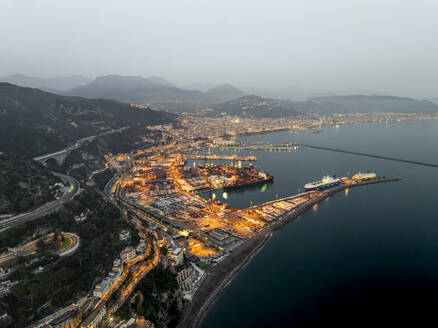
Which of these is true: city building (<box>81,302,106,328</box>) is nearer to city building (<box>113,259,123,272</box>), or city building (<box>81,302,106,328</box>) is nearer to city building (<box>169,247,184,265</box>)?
city building (<box>113,259,123,272</box>)

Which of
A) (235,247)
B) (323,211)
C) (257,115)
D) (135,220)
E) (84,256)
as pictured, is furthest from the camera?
(257,115)

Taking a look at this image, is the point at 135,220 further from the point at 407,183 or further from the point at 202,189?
the point at 407,183

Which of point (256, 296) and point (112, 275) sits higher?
point (112, 275)

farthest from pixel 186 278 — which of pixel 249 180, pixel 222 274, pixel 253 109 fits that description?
pixel 253 109

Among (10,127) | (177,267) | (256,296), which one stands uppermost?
(10,127)

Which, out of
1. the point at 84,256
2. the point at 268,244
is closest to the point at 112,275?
the point at 84,256

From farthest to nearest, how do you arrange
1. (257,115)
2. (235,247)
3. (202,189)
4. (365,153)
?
(257,115)
(365,153)
(202,189)
(235,247)

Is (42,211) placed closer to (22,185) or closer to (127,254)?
(22,185)
